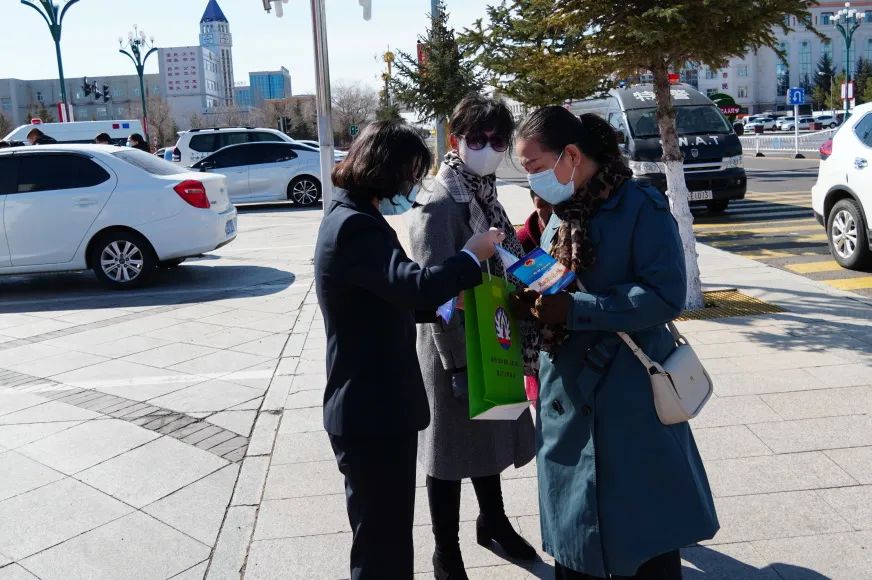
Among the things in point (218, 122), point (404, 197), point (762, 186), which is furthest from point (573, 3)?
point (218, 122)

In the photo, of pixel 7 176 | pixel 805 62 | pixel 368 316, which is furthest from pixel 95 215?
pixel 805 62

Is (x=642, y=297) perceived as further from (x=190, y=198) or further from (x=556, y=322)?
(x=190, y=198)

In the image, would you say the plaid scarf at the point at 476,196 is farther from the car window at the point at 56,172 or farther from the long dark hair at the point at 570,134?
the car window at the point at 56,172

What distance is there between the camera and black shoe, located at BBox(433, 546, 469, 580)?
3.25 m

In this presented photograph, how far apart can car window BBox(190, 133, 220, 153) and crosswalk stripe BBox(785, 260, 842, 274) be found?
1744 cm

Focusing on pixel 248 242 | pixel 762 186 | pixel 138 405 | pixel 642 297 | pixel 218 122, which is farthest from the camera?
pixel 218 122

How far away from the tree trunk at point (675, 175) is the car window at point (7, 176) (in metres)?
7.35

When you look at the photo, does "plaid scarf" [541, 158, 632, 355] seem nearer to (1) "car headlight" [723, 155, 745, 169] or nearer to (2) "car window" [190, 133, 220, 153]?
(1) "car headlight" [723, 155, 745, 169]

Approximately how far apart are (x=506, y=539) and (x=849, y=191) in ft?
24.1

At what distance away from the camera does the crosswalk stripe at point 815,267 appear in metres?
9.62

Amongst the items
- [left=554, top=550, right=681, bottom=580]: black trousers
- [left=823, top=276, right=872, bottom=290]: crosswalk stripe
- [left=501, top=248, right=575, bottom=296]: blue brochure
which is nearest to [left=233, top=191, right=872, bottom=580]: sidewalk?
[left=554, top=550, right=681, bottom=580]: black trousers

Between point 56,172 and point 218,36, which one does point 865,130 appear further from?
point 218,36

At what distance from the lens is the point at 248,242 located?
46.4 feet

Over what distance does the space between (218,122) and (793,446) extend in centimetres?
10375
